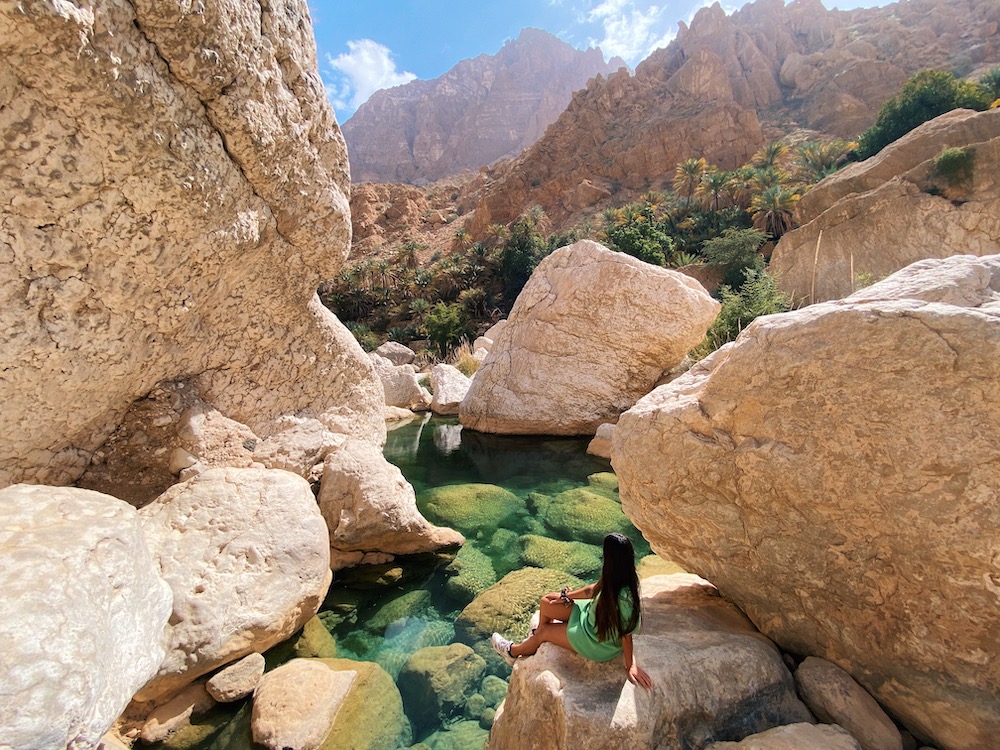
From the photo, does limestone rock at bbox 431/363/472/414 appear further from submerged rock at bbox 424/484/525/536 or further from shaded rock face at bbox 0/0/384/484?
shaded rock face at bbox 0/0/384/484

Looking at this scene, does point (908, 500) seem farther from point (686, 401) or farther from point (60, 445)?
point (60, 445)

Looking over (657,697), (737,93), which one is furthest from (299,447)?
(737,93)

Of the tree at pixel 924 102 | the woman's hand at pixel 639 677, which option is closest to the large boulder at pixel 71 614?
the woman's hand at pixel 639 677

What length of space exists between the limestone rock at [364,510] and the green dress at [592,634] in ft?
8.40

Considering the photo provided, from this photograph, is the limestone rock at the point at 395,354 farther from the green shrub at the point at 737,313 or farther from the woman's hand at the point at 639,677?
the woman's hand at the point at 639,677

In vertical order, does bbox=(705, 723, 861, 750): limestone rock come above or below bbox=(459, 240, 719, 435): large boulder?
below

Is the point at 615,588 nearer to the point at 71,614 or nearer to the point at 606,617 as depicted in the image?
the point at 606,617

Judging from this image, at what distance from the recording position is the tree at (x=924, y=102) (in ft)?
82.2

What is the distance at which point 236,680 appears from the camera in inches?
117

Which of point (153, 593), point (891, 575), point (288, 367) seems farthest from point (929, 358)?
point (288, 367)

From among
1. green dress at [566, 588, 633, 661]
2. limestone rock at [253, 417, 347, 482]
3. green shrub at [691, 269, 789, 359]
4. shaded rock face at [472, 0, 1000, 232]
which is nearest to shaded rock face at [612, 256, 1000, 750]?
green dress at [566, 588, 633, 661]

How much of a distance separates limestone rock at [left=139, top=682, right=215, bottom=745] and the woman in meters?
1.99

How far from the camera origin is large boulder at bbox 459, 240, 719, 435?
9.68 m

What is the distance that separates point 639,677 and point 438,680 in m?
1.68
